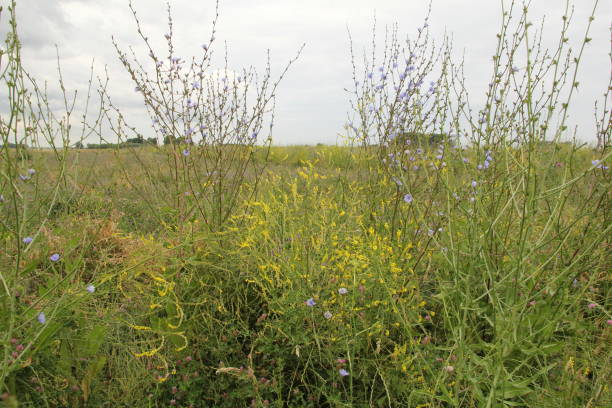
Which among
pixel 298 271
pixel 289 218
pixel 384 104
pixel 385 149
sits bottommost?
pixel 298 271

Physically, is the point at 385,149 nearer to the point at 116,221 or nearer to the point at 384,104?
the point at 384,104

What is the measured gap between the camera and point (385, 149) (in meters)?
3.18

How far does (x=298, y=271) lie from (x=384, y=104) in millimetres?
1590

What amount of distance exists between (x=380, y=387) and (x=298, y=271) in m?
0.66

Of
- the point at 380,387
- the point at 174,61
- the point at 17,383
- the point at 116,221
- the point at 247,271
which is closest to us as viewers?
the point at 17,383

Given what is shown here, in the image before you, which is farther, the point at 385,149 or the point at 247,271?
the point at 385,149

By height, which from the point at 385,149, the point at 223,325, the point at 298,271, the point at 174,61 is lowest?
the point at 223,325

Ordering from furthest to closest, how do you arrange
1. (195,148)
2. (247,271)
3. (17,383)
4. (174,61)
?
1. (195,148)
2. (174,61)
3. (247,271)
4. (17,383)

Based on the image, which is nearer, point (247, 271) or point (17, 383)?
point (17, 383)

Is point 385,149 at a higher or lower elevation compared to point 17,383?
higher

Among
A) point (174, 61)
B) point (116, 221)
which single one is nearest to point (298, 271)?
point (174, 61)

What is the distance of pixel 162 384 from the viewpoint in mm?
1997

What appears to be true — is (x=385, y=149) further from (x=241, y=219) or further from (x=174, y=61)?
(x=174, y=61)

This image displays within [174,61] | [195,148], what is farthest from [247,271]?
[174,61]
